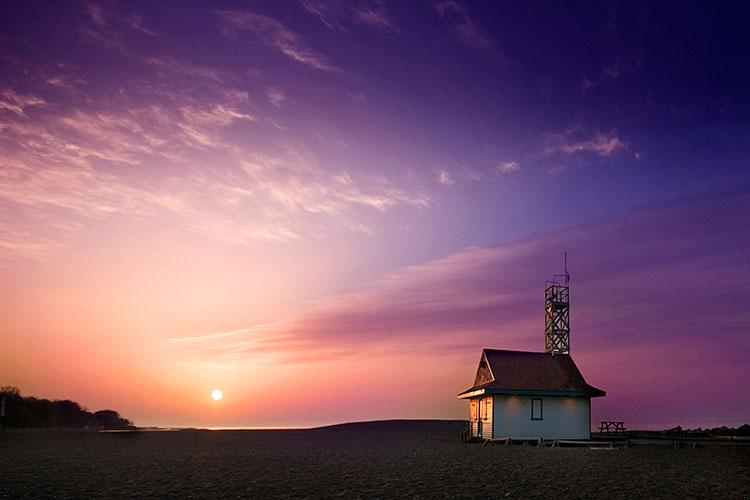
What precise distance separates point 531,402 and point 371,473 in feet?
78.1

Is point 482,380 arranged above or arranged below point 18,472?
above

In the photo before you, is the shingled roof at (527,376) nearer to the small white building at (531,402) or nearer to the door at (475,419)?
the small white building at (531,402)

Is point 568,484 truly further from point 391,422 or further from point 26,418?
point 391,422

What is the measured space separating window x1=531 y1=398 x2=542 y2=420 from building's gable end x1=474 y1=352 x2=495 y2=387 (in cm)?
309

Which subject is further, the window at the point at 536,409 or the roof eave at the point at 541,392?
the window at the point at 536,409

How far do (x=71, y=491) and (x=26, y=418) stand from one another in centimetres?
5747

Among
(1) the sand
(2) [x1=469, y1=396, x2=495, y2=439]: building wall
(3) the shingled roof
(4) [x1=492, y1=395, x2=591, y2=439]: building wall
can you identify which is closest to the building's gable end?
(3) the shingled roof

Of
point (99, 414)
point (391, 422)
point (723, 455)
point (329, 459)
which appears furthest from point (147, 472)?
point (99, 414)

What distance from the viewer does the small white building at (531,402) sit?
4475cm

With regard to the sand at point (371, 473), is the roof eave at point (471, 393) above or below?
above

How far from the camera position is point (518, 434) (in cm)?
4462

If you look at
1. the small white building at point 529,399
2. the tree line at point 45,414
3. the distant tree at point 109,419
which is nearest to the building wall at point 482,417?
the small white building at point 529,399

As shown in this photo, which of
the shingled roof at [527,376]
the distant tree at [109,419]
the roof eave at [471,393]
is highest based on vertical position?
the shingled roof at [527,376]

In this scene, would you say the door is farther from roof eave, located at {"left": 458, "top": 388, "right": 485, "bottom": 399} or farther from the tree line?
the tree line
